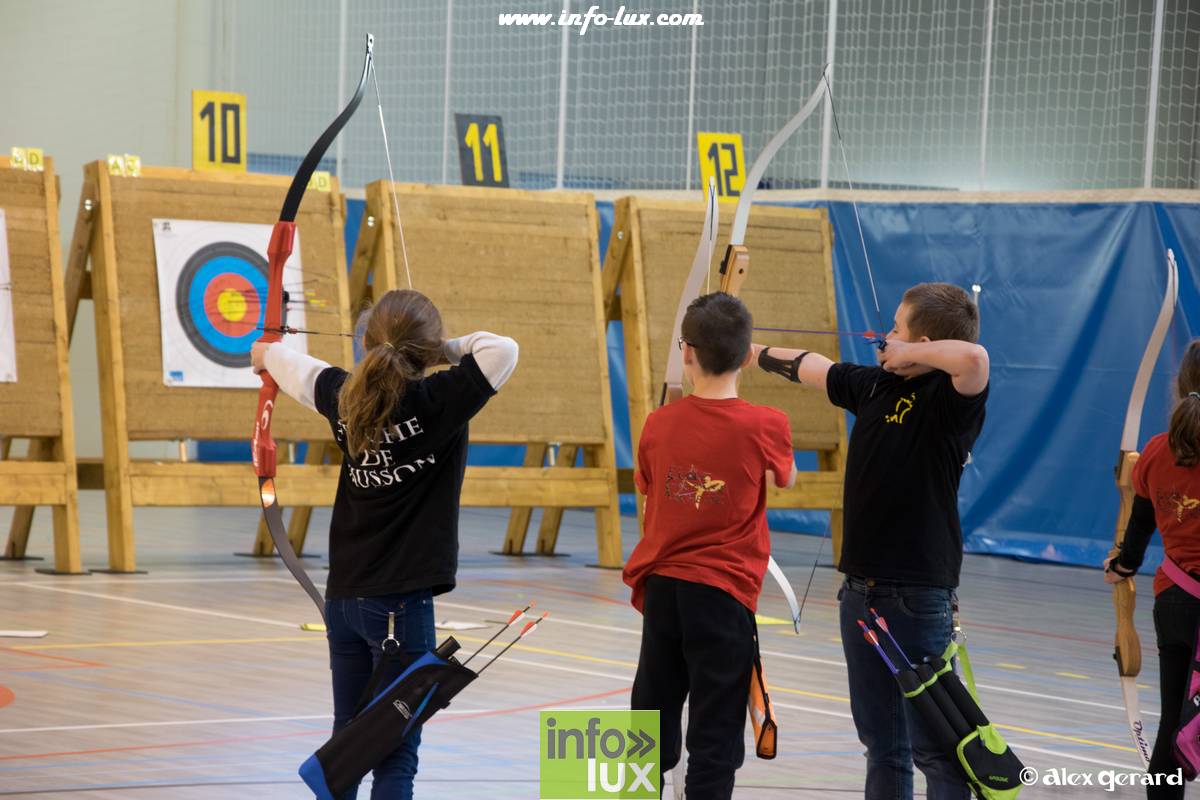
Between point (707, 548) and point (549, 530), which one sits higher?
point (707, 548)

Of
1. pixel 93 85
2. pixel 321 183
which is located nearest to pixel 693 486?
pixel 321 183

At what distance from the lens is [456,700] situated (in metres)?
4.29

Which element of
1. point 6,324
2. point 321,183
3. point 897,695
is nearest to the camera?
point 897,695

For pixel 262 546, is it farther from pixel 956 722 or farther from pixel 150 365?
pixel 956 722

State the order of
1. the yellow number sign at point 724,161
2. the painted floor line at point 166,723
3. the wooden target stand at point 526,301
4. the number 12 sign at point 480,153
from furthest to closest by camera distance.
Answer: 1. the yellow number sign at point 724,161
2. the number 12 sign at point 480,153
3. the wooden target stand at point 526,301
4. the painted floor line at point 166,723

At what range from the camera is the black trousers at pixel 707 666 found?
2.52 m

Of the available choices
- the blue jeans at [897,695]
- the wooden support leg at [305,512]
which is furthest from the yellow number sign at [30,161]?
the blue jeans at [897,695]

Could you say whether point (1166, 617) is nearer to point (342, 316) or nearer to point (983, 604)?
point (983, 604)

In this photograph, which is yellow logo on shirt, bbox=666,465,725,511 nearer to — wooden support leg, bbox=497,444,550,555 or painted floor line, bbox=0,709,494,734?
painted floor line, bbox=0,709,494,734

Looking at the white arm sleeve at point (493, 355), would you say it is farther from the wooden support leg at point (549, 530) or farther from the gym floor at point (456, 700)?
the wooden support leg at point (549, 530)

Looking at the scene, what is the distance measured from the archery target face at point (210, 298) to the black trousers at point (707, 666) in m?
4.19

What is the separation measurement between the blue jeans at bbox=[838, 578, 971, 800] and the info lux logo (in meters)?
0.34

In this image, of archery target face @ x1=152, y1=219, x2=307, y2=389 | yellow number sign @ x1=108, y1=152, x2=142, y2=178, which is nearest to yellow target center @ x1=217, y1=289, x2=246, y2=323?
archery target face @ x1=152, y1=219, x2=307, y2=389

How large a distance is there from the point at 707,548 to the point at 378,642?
0.52m
